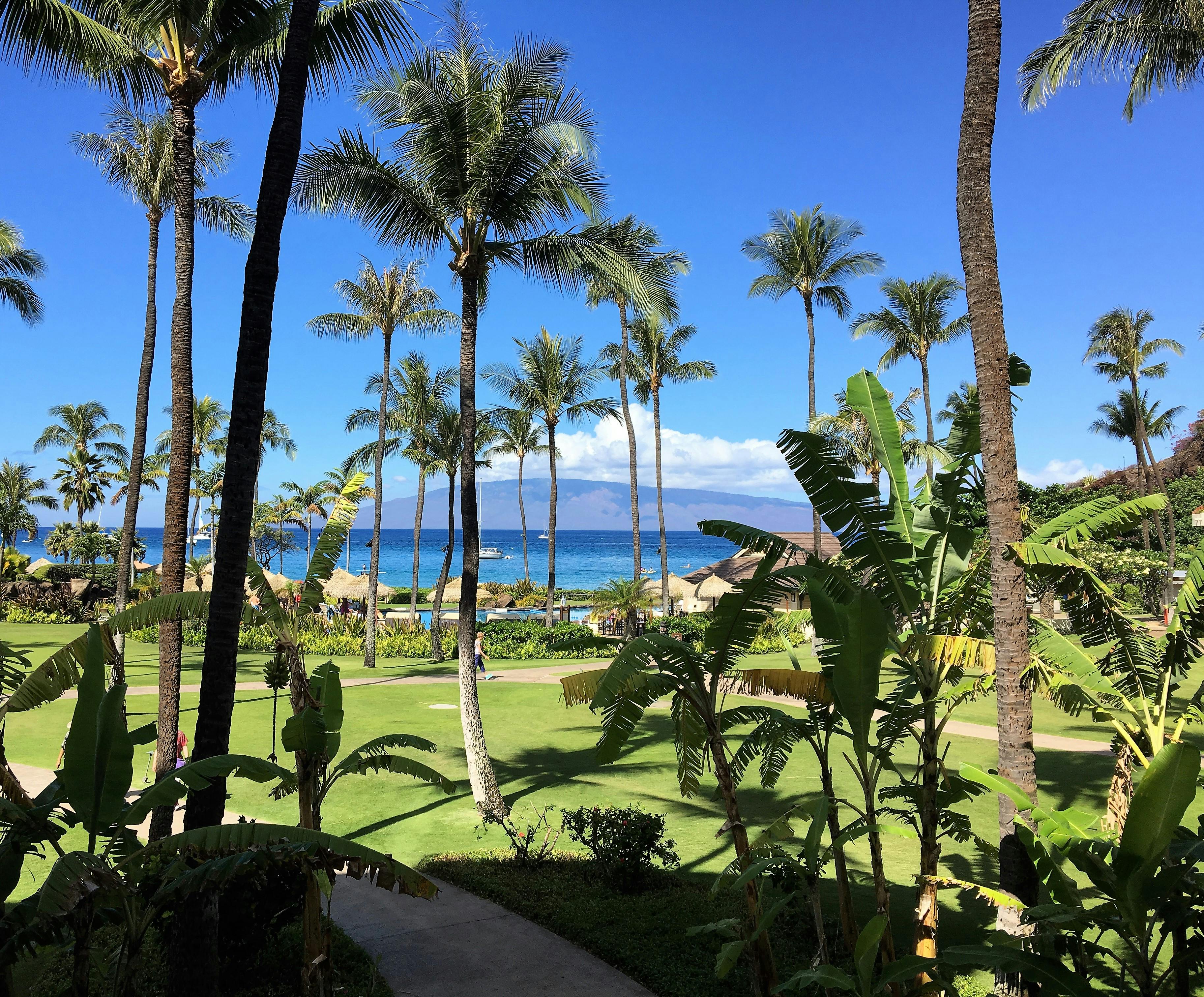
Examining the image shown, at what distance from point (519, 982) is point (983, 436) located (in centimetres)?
604

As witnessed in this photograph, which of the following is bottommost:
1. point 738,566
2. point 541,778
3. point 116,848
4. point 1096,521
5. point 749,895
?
point 541,778

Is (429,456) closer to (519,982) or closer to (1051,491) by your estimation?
(519,982)

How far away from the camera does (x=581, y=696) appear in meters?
6.68

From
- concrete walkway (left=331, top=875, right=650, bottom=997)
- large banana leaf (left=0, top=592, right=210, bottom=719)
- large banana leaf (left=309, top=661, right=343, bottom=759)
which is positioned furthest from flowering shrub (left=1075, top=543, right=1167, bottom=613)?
large banana leaf (left=0, top=592, right=210, bottom=719)

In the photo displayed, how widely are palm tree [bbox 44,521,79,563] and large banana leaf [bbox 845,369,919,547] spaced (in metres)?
57.6

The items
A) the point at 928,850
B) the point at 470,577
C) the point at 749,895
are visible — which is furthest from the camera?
the point at 470,577

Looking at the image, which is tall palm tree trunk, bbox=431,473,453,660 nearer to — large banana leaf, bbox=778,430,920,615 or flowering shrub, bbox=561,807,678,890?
flowering shrub, bbox=561,807,678,890

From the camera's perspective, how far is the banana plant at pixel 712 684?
18.5ft

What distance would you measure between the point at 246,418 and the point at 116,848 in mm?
3039

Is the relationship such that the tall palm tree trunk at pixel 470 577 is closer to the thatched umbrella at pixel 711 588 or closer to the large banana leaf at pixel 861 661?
the large banana leaf at pixel 861 661

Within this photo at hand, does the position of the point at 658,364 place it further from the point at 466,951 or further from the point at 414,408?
the point at 466,951

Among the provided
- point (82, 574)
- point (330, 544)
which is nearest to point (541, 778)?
point (330, 544)

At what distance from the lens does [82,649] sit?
6.37 metres

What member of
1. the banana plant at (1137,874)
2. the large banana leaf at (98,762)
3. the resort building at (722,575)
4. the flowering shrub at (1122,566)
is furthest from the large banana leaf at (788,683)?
the resort building at (722,575)
